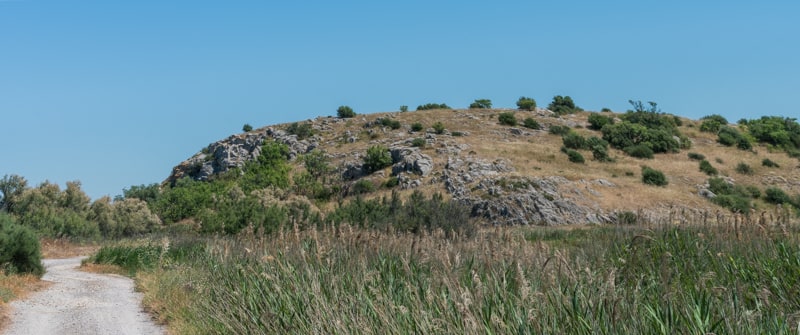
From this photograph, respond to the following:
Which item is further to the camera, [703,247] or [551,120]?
[551,120]

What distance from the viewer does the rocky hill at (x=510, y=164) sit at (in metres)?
56.2

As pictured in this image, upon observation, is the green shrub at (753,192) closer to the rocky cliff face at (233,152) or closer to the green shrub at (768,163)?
the green shrub at (768,163)

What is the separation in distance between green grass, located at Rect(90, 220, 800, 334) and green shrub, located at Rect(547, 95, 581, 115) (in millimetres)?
93057

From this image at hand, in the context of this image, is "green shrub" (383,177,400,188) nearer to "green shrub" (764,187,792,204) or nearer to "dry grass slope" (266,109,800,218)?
"dry grass slope" (266,109,800,218)

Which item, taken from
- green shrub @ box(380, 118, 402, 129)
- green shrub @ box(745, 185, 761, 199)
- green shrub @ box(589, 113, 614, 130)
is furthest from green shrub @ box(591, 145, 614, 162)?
green shrub @ box(380, 118, 402, 129)

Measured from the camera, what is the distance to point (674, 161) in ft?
250

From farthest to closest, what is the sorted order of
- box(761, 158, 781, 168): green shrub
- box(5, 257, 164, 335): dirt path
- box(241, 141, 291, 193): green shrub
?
box(761, 158, 781, 168): green shrub < box(241, 141, 291, 193): green shrub < box(5, 257, 164, 335): dirt path

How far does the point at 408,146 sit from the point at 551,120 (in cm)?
2411

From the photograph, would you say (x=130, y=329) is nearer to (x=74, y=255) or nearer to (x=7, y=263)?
(x=7, y=263)

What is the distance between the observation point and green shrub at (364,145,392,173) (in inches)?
2881

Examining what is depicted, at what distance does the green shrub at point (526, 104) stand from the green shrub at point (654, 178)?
117 ft

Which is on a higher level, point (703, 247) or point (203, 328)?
point (703, 247)

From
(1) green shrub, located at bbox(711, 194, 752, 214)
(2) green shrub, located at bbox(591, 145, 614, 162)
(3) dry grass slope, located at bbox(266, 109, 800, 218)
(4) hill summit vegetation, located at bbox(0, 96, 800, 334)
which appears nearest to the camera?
(4) hill summit vegetation, located at bbox(0, 96, 800, 334)

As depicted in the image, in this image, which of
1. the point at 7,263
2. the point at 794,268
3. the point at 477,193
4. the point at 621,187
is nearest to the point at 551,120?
the point at 621,187
